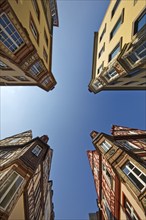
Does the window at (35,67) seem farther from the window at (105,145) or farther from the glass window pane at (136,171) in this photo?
the glass window pane at (136,171)

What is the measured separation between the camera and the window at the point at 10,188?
8453mm

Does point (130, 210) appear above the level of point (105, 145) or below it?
below

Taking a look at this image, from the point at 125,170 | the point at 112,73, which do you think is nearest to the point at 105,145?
the point at 125,170

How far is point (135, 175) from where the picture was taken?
10562mm

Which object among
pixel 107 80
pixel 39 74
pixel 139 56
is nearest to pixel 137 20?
pixel 139 56

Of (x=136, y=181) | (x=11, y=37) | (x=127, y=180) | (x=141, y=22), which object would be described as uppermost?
(x=11, y=37)

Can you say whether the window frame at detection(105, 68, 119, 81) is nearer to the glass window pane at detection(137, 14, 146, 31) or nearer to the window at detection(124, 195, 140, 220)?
the glass window pane at detection(137, 14, 146, 31)

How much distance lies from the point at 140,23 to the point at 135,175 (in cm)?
1313

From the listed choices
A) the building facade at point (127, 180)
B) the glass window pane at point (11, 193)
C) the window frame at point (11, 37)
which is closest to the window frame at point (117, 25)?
the window frame at point (11, 37)

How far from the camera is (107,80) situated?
21.9 metres

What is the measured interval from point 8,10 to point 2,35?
6.10ft

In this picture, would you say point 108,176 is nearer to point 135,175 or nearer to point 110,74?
point 135,175

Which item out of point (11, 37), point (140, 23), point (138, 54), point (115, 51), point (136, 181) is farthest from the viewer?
→ point (115, 51)

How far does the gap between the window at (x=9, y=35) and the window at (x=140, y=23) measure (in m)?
10.9
